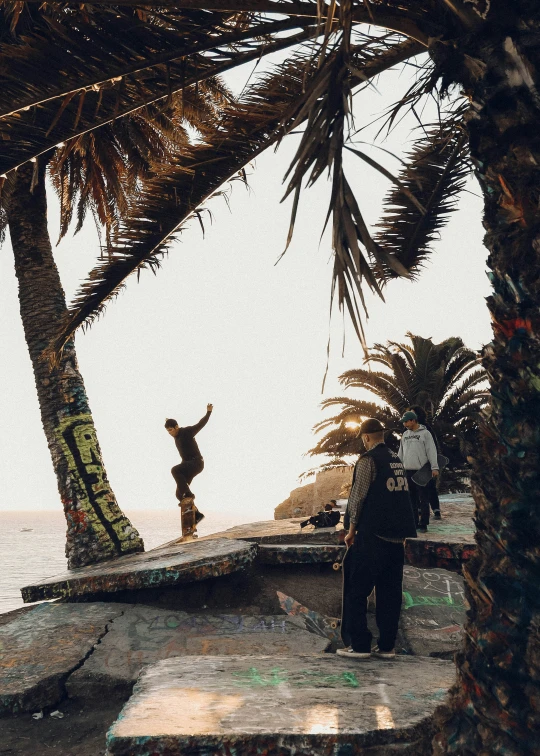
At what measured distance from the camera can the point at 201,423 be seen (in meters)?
8.86

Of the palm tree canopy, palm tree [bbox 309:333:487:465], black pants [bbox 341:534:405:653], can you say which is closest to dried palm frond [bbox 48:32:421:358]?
the palm tree canopy

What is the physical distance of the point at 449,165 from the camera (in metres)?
5.73

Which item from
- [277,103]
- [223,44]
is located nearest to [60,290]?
[277,103]

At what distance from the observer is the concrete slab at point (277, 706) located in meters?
2.77

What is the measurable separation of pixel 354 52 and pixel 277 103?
3.62ft

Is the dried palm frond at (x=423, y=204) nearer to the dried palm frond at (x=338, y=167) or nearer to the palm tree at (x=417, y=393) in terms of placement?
the dried palm frond at (x=338, y=167)

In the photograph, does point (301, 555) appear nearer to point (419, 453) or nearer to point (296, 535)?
point (296, 535)

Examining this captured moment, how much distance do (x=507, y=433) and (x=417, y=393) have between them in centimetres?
1484

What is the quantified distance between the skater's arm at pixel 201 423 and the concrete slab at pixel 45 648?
2.83 m

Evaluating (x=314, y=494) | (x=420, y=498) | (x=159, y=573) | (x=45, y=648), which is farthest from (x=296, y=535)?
(x=314, y=494)

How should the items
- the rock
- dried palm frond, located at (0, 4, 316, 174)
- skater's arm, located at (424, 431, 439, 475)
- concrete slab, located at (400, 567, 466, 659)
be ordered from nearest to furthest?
dried palm frond, located at (0, 4, 316, 174) < concrete slab, located at (400, 567, 466, 659) < skater's arm, located at (424, 431, 439, 475) < the rock

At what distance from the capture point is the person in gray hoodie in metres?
7.73

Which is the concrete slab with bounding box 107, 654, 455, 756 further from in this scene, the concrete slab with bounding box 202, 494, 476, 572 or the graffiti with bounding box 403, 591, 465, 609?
the concrete slab with bounding box 202, 494, 476, 572

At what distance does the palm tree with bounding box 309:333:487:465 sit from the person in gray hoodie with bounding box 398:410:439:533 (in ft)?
28.2
